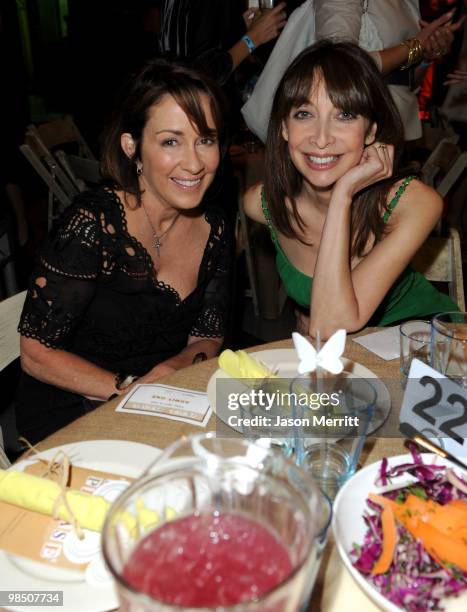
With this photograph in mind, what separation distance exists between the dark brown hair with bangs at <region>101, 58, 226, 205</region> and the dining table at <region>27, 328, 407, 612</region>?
2.75 ft

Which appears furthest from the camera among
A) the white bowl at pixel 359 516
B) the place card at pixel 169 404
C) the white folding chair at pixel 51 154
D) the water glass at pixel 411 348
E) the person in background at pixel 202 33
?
the white folding chair at pixel 51 154

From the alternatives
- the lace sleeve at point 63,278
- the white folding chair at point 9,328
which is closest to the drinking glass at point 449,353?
the lace sleeve at point 63,278

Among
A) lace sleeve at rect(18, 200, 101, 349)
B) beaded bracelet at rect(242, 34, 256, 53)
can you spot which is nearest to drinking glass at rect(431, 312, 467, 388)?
lace sleeve at rect(18, 200, 101, 349)

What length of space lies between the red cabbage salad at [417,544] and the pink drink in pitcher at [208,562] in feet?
0.89

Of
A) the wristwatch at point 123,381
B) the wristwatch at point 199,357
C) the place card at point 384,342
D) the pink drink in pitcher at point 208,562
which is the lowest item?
the wristwatch at point 199,357

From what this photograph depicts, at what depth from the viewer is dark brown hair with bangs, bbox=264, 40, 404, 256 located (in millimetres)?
2010

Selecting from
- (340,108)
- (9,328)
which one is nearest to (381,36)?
(340,108)

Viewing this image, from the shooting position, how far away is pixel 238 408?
1.34 metres

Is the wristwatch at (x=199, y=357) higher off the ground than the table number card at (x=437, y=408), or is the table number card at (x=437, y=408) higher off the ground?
the table number card at (x=437, y=408)

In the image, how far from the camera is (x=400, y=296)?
7.88 feet

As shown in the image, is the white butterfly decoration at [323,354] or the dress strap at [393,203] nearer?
the white butterfly decoration at [323,354]

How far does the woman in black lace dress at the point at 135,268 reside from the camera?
1.90 metres

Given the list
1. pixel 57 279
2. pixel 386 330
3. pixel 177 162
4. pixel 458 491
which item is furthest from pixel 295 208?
pixel 458 491

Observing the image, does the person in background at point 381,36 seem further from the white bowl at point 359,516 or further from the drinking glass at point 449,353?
the white bowl at point 359,516
